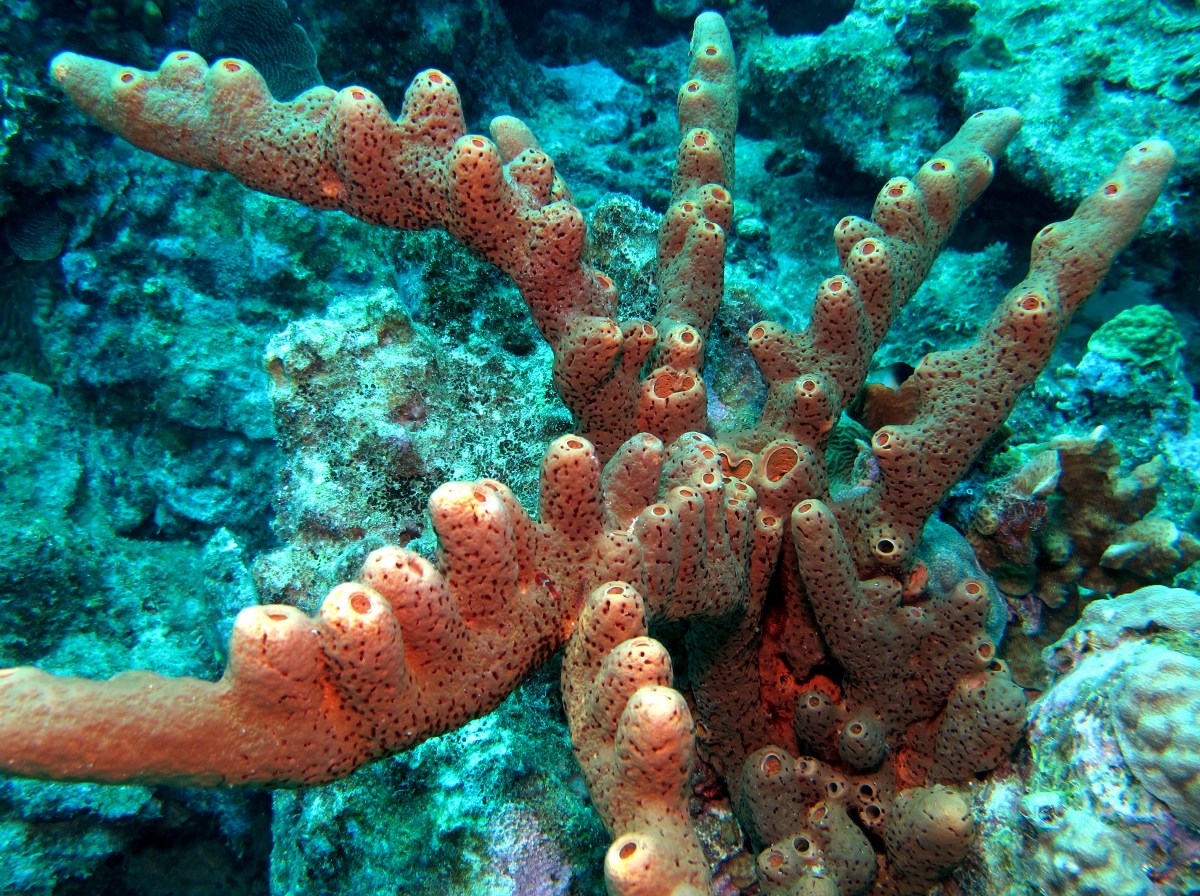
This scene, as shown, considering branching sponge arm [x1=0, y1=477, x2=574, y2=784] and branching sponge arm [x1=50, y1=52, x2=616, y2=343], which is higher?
branching sponge arm [x1=50, y1=52, x2=616, y2=343]

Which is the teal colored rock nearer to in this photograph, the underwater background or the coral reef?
the underwater background

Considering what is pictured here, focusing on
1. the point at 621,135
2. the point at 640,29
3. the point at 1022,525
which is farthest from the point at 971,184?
the point at 640,29

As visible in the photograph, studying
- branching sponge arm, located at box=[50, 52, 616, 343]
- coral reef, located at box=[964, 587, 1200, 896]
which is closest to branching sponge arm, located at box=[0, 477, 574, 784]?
branching sponge arm, located at box=[50, 52, 616, 343]

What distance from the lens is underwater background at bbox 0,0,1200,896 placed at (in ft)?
8.35

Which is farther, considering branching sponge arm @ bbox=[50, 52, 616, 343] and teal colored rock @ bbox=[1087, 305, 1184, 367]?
teal colored rock @ bbox=[1087, 305, 1184, 367]

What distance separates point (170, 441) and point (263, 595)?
337 centimetres

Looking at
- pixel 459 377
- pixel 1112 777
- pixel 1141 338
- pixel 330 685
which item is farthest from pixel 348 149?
pixel 1141 338

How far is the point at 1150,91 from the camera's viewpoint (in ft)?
16.4

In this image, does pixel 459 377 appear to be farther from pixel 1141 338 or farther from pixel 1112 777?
pixel 1141 338

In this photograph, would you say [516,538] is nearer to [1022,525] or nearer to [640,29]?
[1022,525]

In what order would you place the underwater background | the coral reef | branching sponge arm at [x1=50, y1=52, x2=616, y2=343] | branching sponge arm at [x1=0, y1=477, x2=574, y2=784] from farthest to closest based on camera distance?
the underwater background → branching sponge arm at [x1=50, y1=52, x2=616, y2=343] → the coral reef → branching sponge arm at [x1=0, y1=477, x2=574, y2=784]

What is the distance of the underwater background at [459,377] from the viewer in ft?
8.35

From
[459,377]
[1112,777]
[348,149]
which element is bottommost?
[1112,777]

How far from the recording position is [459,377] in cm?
338
